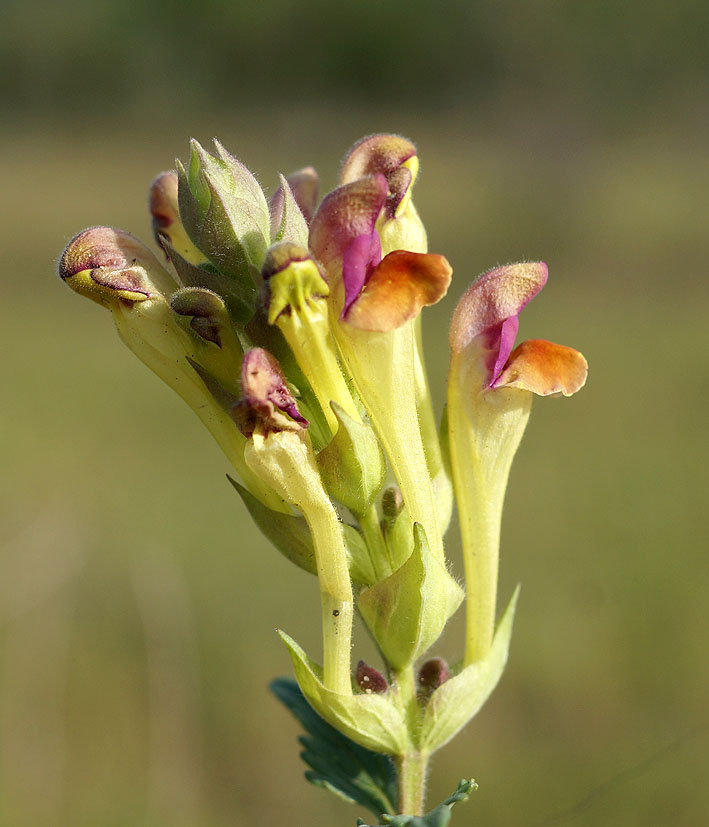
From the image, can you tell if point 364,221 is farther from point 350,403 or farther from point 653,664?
point 653,664

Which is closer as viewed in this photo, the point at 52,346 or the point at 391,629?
the point at 391,629

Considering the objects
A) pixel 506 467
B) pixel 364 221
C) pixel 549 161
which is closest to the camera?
pixel 364 221


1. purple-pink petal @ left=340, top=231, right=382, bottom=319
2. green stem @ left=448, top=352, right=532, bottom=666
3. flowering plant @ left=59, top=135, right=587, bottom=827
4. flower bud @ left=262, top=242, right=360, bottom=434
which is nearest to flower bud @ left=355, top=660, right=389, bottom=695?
flowering plant @ left=59, top=135, right=587, bottom=827

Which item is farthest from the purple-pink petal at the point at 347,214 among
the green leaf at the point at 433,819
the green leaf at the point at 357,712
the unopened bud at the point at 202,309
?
the green leaf at the point at 433,819

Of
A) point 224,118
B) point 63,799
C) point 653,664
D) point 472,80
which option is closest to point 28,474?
point 63,799

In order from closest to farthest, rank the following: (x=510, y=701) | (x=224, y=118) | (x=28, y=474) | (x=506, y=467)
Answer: (x=506, y=467) < (x=510, y=701) < (x=28, y=474) < (x=224, y=118)
